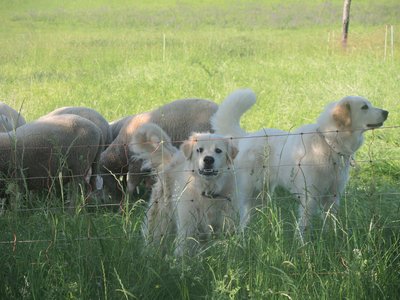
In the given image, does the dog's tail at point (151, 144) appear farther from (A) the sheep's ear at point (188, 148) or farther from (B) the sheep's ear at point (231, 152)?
(B) the sheep's ear at point (231, 152)

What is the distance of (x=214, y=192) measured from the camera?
6.10m

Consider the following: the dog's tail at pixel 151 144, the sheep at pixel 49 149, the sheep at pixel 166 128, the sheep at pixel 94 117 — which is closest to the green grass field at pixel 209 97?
the dog's tail at pixel 151 144

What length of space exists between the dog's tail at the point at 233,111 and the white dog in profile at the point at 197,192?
836 millimetres

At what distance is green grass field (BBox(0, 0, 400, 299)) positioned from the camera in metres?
4.83

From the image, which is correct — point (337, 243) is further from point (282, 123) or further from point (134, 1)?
point (134, 1)

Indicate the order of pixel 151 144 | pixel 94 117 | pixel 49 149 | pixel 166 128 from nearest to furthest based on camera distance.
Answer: pixel 151 144 → pixel 49 149 → pixel 166 128 → pixel 94 117

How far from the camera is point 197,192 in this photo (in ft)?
20.1

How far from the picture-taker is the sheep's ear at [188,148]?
20.2 feet

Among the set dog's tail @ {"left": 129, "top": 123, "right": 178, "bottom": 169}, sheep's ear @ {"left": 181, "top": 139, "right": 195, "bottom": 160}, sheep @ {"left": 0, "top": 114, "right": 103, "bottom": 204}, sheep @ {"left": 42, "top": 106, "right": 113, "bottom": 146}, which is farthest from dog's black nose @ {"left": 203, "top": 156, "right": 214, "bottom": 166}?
sheep @ {"left": 42, "top": 106, "right": 113, "bottom": 146}

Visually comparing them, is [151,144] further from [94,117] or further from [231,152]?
[94,117]

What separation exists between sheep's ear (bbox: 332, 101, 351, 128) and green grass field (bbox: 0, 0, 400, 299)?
29 centimetres

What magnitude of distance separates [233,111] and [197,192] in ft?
4.11

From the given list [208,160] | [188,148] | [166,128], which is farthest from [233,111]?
[166,128]

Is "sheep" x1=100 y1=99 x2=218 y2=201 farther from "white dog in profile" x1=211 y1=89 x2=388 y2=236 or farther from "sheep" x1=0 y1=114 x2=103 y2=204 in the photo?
"white dog in profile" x1=211 y1=89 x2=388 y2=236
